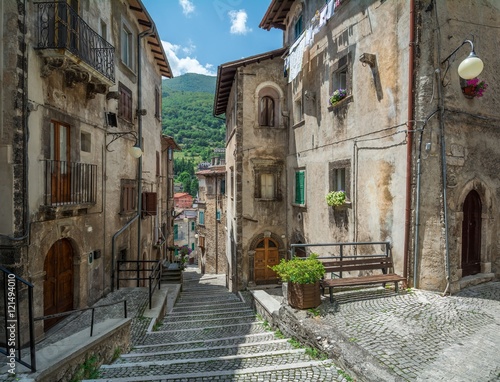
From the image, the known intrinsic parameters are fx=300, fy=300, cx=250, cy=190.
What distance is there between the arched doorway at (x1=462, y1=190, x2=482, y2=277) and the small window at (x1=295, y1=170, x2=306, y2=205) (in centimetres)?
602

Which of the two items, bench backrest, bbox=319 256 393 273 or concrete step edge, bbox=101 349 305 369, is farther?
bench backrest, bbox=319 256 393 273

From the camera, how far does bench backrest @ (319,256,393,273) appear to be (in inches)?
310

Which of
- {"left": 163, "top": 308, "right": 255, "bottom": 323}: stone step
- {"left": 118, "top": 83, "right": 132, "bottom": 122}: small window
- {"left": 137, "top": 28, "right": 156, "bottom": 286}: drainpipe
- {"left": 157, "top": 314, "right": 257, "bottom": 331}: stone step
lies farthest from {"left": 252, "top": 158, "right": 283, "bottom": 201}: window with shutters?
{"left": 157, "top": 314, "right": 257, "bottom": 331}: stone step

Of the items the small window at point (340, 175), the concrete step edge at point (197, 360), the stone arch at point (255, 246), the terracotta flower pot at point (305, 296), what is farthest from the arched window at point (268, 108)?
the concrete step edge at point (197, 360)

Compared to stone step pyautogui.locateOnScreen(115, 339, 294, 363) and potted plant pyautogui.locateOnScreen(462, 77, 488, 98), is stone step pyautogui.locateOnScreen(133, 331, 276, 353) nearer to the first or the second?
stone step pyautogui.locateOnScreen(115, 339, 294, 363)

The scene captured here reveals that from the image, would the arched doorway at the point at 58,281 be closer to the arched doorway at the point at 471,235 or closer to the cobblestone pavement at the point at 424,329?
the cobblestone pavement at the point at 424,329

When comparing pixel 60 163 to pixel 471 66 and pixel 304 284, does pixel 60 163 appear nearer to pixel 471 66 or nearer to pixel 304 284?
pixel 304 284

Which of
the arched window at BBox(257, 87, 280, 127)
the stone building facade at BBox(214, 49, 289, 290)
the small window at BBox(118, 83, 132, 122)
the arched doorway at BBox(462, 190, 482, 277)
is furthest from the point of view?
the arched window at BBox(257, 87, 280, 127)

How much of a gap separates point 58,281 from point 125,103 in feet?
24.7

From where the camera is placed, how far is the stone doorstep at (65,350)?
160 inches

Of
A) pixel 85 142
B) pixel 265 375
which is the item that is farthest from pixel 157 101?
pixel 265 375

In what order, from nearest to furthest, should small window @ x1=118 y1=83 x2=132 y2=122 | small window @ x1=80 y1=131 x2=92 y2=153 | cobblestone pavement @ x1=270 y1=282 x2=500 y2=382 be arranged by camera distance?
cobblestone pavement @ x1=270 y1=282 x2=500 y2=382 → small window @ x1=80 y1=131 x2=92 y2=153 → small window @ x1=118 y1=83 x2=132 y2=122

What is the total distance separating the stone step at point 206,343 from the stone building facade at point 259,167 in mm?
7717

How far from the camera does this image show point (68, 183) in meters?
8.35
